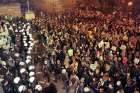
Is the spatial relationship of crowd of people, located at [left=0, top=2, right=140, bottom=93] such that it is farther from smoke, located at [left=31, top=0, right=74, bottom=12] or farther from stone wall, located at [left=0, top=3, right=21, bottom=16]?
smoke, located at [left=31, top=0, right=74, bottom=12]

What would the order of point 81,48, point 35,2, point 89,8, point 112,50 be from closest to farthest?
point 112,50, point 81,48, point 89,8, point 35,2

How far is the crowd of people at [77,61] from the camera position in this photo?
71.7 feet

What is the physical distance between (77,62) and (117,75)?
3.50m

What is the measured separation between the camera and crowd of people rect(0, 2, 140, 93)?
21.9m

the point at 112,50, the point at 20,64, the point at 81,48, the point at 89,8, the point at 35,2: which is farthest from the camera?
the point at 35,2

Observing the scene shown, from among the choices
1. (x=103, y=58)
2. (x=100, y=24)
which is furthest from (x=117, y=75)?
(x=100, y=24)

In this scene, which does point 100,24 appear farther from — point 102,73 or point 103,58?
point 102,73

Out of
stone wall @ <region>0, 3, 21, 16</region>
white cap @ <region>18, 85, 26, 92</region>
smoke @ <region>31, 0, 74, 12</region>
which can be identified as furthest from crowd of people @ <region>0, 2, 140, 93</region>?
smoke @ <region>31, 0, 74, 12</region>

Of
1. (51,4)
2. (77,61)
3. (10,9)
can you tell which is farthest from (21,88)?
(51,4)

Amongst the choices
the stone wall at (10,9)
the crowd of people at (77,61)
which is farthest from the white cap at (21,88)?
the stone wall at (10,9)

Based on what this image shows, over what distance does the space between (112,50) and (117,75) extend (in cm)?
431

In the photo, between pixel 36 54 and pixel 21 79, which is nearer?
pixel 21 79

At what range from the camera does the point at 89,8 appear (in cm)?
6084

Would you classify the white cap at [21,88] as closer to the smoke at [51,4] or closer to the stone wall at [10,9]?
the smoke at [51,4]
